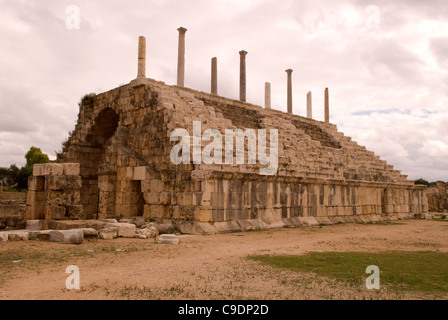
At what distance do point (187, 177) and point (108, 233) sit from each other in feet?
10.9

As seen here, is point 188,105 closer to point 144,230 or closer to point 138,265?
point 144,230

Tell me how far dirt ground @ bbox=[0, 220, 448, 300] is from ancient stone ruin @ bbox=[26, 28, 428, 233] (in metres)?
2.46

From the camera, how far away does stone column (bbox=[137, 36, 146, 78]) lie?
1805cm

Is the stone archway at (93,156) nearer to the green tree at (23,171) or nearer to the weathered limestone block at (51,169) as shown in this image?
the weathered limestone block at (51,169)

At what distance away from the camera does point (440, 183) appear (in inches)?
1368

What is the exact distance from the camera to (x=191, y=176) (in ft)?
43.7

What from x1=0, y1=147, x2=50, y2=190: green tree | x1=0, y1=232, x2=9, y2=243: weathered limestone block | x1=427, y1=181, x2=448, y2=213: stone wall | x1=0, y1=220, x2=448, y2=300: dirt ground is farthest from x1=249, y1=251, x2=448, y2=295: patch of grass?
x1=0, y1=147, x2=50, y2=190: green tree

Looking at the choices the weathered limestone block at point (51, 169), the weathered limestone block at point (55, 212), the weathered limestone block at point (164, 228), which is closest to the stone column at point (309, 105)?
the weathered limestone block at point (164, 228)

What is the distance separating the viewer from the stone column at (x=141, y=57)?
18.0m

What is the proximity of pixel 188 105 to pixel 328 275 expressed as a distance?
39.0 ft

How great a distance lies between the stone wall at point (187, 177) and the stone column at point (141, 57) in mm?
741

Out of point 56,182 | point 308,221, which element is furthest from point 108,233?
point 308,221

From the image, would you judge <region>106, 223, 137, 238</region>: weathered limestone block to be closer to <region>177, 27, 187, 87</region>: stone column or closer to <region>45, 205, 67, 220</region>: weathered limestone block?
<region>45, 205, 67, 220</region>: weathered limestone block

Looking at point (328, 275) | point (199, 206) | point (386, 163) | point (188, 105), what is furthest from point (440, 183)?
point (328, 275)
